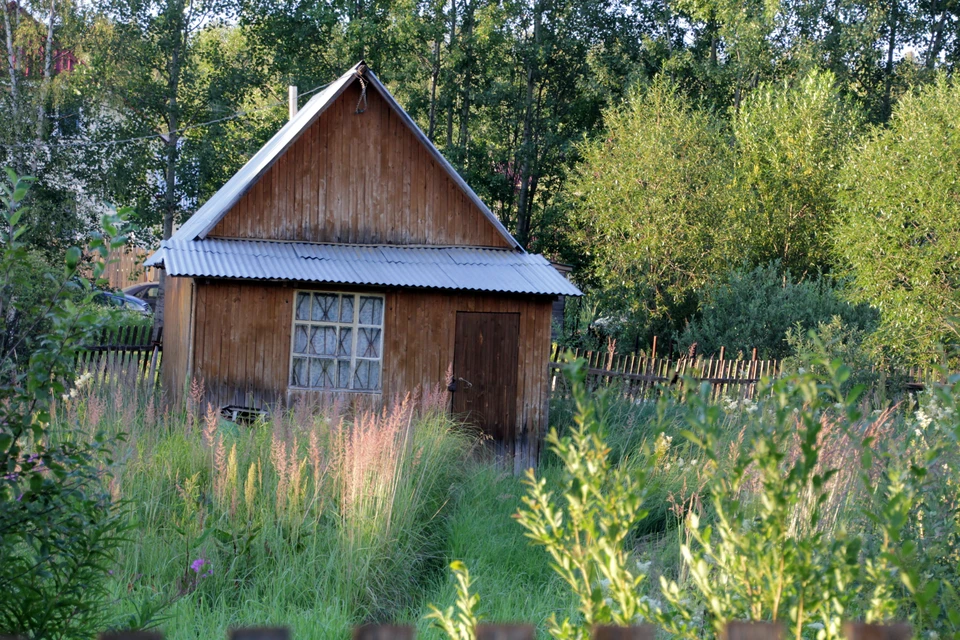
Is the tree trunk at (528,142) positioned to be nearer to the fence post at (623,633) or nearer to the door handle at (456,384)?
the door handle at (456,384)

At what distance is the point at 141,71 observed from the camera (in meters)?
23.8

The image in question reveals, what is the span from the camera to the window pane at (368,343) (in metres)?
12.0

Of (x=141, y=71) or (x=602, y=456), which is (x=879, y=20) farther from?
(x=602, y=456)

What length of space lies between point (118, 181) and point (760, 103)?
Answer: 16.3 meters

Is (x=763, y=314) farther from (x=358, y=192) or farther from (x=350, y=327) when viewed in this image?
(x=350, y=327)

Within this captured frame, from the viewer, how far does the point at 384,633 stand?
154 centimetres

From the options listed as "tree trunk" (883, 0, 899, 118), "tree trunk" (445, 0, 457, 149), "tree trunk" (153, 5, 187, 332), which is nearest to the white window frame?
"tree trunk" (153, 5, 187, 332)

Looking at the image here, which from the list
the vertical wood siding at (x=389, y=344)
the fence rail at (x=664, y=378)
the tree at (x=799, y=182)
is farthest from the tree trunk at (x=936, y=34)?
the vertical wood siding at (x=389, y=344)

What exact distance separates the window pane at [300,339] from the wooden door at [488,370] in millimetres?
1876

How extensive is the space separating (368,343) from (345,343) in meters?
0.28

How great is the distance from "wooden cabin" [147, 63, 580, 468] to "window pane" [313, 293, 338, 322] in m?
0.02

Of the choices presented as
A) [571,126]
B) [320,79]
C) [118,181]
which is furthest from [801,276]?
[118,181]

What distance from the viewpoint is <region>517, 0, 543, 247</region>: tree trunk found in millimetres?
27984

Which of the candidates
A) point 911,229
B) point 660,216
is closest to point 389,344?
point 911,229
